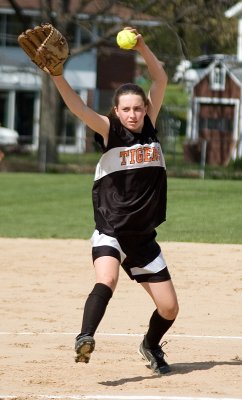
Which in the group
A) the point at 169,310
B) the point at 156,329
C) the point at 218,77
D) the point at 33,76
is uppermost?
the point at 218,77

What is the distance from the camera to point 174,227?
66.3 feet

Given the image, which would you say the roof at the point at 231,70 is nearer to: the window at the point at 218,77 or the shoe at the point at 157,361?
the window at the point at 218,77

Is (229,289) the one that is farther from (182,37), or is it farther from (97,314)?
(182,37)

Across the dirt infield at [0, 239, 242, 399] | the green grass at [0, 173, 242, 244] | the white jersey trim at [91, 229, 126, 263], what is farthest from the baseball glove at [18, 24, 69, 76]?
the green grass at [0, 173, 242, 244]

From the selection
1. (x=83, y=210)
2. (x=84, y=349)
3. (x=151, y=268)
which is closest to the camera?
(x=84, y=349)

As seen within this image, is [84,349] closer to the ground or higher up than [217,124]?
higher up

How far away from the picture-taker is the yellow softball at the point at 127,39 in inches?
311

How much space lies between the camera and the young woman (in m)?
7.71

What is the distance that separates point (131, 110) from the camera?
7.75m

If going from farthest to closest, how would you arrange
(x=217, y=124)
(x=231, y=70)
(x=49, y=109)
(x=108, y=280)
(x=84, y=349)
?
1. (x=231, y=70)
2. (x=217, y=124)
3. (x=49, y=109)
4. (x=108, y=280)
5. (x=84, y=349)

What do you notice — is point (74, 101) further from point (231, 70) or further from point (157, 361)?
point (231, 70)

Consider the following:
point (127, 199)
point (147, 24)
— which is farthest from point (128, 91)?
point (147, 24)

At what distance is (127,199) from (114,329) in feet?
9.04

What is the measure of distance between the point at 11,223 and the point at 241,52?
33.2 metres
